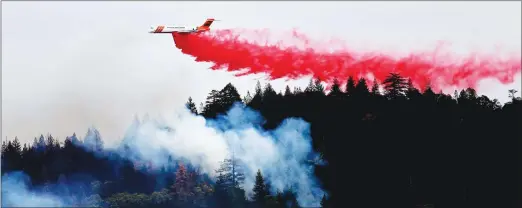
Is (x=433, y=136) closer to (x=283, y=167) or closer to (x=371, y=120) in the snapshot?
(x=371, y=120)

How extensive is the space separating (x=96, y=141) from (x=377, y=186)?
1099 inches

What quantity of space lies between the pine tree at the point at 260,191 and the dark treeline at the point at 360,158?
9cm

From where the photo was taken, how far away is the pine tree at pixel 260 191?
10344 cm

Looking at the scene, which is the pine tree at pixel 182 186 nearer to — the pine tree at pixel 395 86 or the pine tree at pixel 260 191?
the pine tree at pixel 260 191

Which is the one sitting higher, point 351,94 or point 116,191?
point 351,94

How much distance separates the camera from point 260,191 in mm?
103812

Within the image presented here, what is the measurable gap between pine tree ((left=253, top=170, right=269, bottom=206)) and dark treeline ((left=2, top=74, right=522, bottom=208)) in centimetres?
9

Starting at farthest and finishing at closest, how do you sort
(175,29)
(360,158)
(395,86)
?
(395,86) → (360,158) → (175,29)

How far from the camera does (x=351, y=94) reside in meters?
119

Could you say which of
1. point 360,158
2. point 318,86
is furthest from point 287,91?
point 360,158

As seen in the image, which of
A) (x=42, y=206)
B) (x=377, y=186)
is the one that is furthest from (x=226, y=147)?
(x=42, y=206)

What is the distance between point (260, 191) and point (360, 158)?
11.2 metres

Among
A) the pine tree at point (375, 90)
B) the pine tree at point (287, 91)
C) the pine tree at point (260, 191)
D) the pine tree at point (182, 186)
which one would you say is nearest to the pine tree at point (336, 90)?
the pine tree at point (375, 90)

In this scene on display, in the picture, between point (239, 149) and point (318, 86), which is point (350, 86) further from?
point (239, 149)
